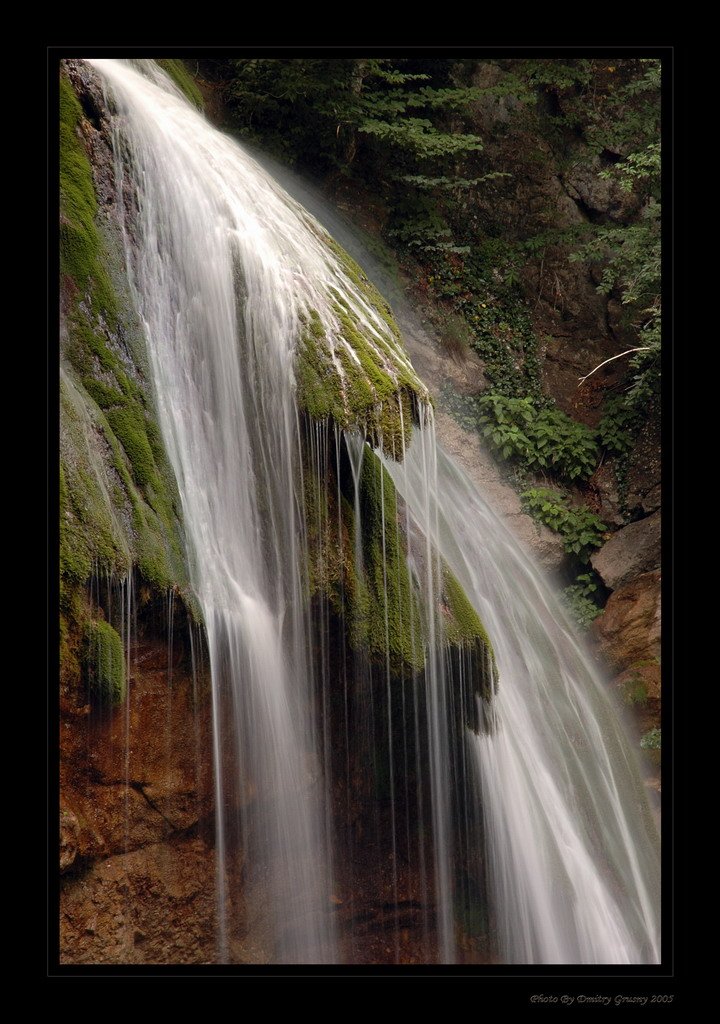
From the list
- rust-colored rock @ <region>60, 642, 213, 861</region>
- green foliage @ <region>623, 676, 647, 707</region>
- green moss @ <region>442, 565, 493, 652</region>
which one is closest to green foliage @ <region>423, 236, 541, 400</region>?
green foliage @ <region>623, 676, 647, 707</region>

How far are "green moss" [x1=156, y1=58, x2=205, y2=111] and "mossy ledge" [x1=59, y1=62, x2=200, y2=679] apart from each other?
221 centimetres

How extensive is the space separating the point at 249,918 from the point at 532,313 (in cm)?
800

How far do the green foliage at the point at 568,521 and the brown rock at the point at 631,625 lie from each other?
653 millimetres

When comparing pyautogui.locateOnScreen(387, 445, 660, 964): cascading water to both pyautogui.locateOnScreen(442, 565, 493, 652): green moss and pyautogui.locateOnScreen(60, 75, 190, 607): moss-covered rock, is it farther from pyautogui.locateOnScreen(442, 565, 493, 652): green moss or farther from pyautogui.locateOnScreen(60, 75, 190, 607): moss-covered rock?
pyautogui.locateOnScreen(60, 75, 190, 607): moss-covered rock

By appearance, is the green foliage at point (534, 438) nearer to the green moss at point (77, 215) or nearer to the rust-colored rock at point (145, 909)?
the green moss at point (77, 215)

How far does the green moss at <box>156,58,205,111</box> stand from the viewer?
7422 millimetres

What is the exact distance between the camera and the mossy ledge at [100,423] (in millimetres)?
4492

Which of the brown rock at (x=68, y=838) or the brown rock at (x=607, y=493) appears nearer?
the brown rock at (x=68, y=838)

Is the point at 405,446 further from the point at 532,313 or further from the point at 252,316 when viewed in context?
the point at 532,313

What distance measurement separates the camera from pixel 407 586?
19.0 ft

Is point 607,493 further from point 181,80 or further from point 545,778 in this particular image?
point 181,80

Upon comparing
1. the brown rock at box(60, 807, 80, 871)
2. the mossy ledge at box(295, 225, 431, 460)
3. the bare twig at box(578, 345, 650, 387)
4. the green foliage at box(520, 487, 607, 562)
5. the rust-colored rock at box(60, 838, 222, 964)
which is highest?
the bare twig at box(578, 345, 650, 387)

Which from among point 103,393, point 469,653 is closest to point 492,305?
point 469,653

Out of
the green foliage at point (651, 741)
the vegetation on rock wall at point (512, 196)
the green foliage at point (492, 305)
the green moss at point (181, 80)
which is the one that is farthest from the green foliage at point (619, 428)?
the green moss at point (181, 80)
